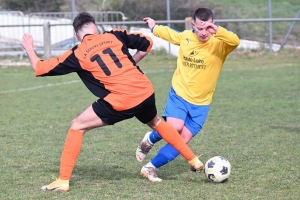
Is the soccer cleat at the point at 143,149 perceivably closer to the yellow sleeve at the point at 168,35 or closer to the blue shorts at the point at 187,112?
the blue shorts at the point at 187,112

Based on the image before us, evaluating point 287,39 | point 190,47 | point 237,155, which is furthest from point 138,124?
point 287,39

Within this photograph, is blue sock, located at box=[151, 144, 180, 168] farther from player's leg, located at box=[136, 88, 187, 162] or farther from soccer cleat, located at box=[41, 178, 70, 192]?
soccer cleat, located at box=[41, 178, 70, 192]

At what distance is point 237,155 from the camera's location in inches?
256

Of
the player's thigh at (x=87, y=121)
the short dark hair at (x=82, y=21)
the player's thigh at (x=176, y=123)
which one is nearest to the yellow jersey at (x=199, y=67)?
the player's thigh at (x=176, y=123)

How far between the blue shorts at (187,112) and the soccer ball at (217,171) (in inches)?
18.5

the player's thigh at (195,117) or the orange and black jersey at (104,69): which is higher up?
the orange and black jersey at (104,69)

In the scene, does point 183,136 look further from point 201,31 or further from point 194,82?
point 201,31

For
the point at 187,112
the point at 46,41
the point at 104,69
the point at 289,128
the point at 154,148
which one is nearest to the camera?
the point at 104,69

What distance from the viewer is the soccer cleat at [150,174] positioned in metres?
5.44

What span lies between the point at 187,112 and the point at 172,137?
0.42m

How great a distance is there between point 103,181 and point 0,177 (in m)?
0.99

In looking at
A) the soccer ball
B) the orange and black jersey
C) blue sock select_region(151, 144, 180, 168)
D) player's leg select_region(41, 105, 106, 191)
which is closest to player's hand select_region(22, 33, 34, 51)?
the orange and black jersey

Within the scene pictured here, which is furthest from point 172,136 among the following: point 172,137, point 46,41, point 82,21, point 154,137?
point 46,41

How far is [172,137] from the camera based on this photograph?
5375 millimetres
